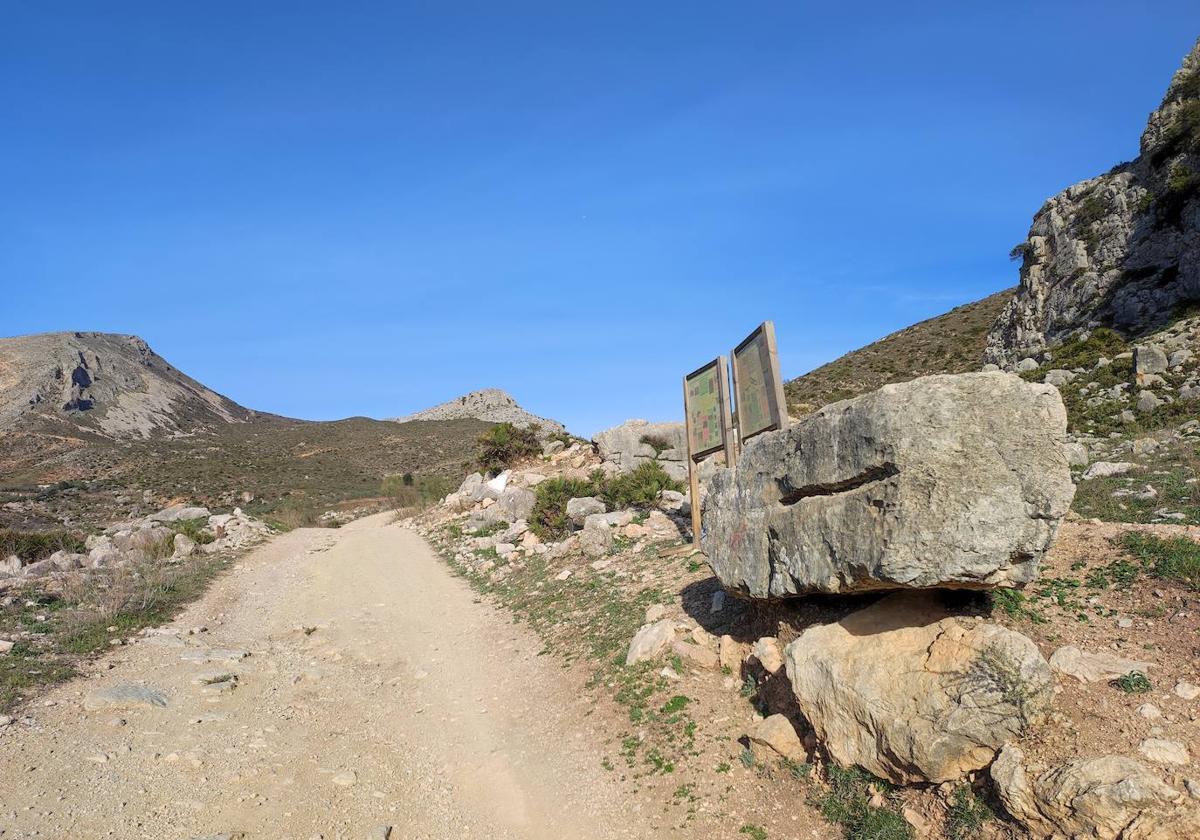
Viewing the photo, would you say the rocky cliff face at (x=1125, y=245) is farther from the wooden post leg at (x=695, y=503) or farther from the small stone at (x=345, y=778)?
the small stone at (x=345, y=778)

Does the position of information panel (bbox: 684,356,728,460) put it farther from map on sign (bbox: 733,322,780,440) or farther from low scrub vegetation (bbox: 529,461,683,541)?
low scrub vegetation (bbox: 529,461,683,541)

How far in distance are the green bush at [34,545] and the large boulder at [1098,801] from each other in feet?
64.5

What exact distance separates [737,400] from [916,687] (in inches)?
221

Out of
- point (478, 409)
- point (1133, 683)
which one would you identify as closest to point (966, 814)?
point (1133, 683)

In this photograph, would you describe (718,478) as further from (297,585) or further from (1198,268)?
(1198,268)

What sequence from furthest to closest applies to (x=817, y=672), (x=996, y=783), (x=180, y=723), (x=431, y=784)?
(x=180, y=723) → (x=431, y=784) → (x=817, y=672) → (x=996, y=783)

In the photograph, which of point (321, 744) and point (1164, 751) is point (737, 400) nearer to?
point (1164, 751)

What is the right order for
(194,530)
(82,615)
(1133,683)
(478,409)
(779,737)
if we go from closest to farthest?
(1133,683) < (779,737) < (82,615) < (194,530) < (478,409)

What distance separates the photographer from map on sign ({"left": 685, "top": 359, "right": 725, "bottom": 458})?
10.7 metres

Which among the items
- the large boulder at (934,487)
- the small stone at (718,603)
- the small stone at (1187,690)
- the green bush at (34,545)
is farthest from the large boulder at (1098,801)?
the green bush at (34,545)

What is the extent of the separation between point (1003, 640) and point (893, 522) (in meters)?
1.04

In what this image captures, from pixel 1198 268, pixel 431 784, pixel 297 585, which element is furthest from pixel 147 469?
pixel 1198 268

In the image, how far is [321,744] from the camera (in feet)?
22.0

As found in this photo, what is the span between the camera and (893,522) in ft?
16.0
